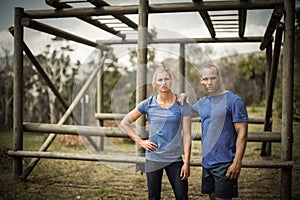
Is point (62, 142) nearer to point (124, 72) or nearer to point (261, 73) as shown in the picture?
point (124, 72)

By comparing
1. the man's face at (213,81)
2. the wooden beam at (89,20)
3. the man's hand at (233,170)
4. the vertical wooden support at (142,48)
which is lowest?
the man's hand at (233,170)

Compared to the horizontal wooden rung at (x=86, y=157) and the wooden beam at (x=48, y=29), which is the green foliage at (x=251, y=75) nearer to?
the wooden beam at (x=48, y=29)

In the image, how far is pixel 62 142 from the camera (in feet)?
37.3

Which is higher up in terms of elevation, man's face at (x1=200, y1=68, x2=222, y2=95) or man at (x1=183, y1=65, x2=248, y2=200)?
man's face at (x1=200, y1=68, x2=222, y2=95)

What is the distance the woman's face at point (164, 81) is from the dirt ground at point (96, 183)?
233 centimetres

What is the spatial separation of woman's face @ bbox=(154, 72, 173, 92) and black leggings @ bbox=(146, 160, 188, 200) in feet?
2.28

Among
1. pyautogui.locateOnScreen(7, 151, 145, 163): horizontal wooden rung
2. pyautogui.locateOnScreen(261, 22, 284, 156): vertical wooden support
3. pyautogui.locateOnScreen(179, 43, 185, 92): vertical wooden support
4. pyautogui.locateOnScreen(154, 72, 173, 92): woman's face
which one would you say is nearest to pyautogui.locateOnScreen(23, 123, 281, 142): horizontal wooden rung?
pyautogui.locateOnScreen(7, 151, 145, 163): horizontal wooden rung

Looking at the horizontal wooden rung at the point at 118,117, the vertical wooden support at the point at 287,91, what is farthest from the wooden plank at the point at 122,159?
the horizontal wooden rung at the point at 118,117

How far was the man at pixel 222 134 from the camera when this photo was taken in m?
3.19

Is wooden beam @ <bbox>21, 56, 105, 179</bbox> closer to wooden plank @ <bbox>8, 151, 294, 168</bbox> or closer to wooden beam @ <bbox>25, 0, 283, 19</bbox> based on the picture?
wooden plank @ <bbox>8, 151, 294, 168</bbox>

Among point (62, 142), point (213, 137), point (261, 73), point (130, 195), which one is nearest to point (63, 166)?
point (130, 195)

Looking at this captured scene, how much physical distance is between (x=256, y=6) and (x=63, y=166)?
16.3 ft

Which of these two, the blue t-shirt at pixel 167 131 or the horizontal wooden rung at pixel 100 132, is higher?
the blue t-shirt at pixel 167 131

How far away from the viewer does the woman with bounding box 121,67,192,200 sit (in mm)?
3480
